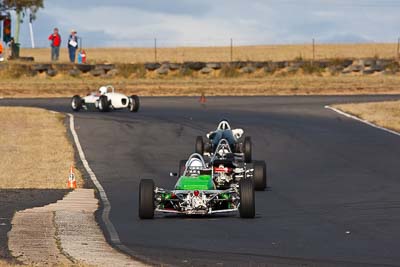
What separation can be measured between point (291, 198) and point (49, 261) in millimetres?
8611

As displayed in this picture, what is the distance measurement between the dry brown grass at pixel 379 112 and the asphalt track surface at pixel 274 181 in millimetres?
902

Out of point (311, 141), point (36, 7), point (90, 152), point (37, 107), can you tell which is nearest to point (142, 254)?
point (90, 152)

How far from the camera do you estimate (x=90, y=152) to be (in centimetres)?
3086

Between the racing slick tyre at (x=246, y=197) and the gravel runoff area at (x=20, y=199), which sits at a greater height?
the racing slick tyre at (x=246, y=197)

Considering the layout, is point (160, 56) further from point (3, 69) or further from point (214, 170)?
point (214, 170)

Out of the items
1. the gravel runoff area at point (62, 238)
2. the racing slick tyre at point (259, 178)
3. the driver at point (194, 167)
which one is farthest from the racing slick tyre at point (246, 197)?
the racing slick tyre at point (259, 178)

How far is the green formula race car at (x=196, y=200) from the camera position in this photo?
728 inches

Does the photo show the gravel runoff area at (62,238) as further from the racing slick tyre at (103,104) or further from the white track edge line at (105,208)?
the racing slick tyre at (103,104)

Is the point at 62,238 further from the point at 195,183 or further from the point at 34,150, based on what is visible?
the point at 34,150

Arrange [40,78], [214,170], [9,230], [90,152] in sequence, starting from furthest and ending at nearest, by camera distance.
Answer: [40,78] < [90,152] < [214,170] < [9,230]

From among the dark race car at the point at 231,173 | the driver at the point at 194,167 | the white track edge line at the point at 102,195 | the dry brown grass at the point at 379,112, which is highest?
the driver at the point at 194,167

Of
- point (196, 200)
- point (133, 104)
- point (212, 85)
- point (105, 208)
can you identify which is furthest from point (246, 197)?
point (212, 85)

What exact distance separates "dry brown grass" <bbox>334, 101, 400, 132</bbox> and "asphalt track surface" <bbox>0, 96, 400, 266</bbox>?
90cm

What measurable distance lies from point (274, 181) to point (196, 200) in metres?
6.43
